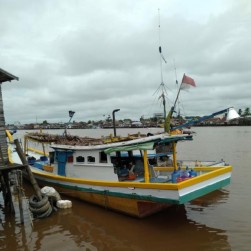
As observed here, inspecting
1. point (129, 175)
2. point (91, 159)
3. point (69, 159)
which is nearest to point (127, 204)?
point (129, 175)

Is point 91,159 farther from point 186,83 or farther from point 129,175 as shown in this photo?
point 186,83

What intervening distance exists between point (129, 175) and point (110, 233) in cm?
298

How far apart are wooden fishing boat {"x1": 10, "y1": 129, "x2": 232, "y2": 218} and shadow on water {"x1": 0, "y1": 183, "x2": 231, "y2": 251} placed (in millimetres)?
659

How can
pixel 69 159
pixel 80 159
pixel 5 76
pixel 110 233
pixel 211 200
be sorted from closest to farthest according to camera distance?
pixel 110 233 → pixel 5 76 → pixel 80 159 → pixel 211 200 → pixel 69 159

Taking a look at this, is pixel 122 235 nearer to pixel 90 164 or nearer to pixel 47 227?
pixel 47 227

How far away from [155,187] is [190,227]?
2.13 meters

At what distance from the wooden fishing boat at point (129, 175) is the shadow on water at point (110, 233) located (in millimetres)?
659

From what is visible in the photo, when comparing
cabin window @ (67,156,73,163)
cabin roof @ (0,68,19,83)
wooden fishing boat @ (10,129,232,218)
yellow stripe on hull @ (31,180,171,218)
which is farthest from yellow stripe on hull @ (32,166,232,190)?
cabin roof @ (0,68,19,83)

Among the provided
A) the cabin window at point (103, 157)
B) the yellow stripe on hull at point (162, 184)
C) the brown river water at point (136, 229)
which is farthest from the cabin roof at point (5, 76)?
the brown river water at point (136, 229)

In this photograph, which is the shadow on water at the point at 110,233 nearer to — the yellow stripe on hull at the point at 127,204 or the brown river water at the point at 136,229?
the brown river water at the point at 136,229

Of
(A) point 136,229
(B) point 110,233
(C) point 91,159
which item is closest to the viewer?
(B) point 110,233

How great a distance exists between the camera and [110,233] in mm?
11164

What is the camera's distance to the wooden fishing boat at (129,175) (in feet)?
36.2

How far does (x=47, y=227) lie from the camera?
12.0 meters
